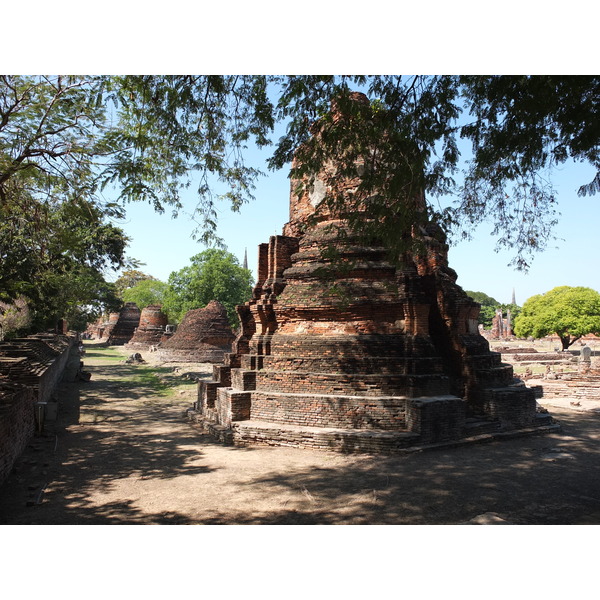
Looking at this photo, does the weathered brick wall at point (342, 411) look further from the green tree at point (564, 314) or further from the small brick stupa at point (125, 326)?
the small brick stupa at point (125, 326)

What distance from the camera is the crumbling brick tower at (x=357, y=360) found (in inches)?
273

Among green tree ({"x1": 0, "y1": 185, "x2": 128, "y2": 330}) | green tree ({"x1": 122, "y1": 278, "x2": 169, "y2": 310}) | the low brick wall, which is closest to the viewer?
the low brick wall

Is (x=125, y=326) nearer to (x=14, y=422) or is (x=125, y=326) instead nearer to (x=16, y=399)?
(x=16, y=399)

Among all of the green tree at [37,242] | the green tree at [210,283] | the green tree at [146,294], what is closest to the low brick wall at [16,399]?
the green tree at [37,242]

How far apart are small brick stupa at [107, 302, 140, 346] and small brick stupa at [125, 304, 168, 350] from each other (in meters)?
6.84

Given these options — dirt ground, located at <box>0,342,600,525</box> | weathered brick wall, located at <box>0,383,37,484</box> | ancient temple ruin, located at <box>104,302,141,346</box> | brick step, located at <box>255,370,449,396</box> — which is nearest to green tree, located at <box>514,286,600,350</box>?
dirt ground, located at <box>0,342,600,525</box>

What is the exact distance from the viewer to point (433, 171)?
18.1 feet

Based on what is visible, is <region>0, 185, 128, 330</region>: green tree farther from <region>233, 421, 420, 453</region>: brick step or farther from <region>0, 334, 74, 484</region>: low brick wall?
<region>233, 421, 420, 453</region>: brick step

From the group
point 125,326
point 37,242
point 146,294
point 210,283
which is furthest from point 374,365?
point 146,294

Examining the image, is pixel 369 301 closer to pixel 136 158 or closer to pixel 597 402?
pixel 136 158

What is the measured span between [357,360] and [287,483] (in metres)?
2.54

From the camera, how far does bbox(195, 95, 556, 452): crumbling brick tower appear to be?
6938 mm

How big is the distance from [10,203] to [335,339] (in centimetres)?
624

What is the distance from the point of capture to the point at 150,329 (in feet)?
109
